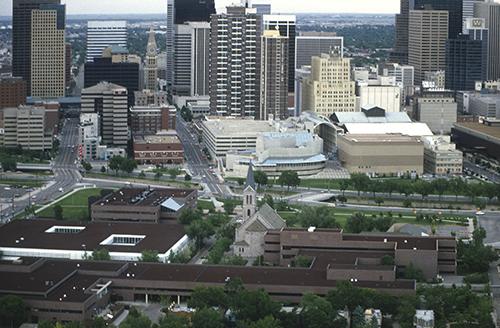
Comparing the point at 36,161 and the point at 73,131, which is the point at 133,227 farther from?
the point at 73,131

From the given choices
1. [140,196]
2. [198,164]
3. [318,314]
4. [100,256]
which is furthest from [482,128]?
[318,314]

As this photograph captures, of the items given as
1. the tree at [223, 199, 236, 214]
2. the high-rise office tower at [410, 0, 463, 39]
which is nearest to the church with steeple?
the tree at [223, 199, 236, 214]

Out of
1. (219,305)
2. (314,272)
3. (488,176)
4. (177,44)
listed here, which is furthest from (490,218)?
(177,44)

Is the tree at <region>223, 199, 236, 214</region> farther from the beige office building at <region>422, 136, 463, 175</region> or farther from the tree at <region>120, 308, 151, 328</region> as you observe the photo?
the tree at <region>120, 308, 151, 328</region>

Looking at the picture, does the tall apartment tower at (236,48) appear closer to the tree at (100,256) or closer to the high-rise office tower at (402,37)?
the high-rise office tower at (402,37)

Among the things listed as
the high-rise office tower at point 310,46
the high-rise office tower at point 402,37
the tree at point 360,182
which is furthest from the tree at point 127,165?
the high-rise office tower at point 402,37

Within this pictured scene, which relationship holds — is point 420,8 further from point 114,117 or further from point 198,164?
point 198,164
